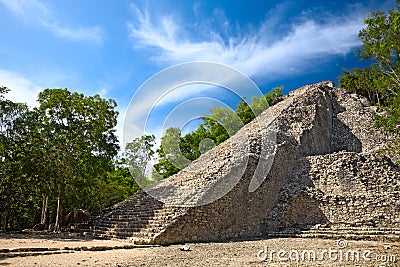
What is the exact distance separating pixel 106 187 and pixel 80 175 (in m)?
6.25

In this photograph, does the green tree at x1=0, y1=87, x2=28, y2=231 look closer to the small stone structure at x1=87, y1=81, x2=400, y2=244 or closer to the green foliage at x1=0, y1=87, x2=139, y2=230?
the green foliage at x1=0, y1=87, x2=139, y2=230

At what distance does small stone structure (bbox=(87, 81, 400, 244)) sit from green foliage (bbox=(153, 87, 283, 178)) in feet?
30.3

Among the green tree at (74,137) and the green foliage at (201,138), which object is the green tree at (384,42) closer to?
the green tree at (74,137)

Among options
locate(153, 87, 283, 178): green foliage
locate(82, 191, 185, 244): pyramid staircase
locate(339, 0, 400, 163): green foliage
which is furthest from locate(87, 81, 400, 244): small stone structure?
locate(153, 87, 283, 178): green foliage

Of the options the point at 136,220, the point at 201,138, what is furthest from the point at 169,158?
the point at 136,220

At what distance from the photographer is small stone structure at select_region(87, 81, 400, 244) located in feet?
40.2

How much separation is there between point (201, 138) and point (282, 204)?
16.2m

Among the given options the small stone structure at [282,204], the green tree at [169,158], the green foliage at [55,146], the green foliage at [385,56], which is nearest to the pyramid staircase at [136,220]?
the small stone structure at [282,204]

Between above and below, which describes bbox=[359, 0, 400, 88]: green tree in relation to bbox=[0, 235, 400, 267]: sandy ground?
above

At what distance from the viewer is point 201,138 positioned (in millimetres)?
30922

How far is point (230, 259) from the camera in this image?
7.82 metres

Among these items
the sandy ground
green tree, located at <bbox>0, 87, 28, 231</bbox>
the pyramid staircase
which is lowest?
the sandy ground

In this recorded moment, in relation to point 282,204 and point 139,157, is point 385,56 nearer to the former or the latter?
point 282,204

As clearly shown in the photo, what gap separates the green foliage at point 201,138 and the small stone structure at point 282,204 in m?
9.23
